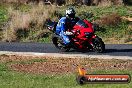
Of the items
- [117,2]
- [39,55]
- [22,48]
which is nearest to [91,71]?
[39,55]

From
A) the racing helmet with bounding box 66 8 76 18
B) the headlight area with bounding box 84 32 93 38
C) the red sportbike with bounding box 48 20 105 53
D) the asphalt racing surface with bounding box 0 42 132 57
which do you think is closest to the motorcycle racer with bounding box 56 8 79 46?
the racing helmet with bounding box 66 8 76 18

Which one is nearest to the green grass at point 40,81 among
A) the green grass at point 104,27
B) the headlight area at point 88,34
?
the headlight area at point 88,34

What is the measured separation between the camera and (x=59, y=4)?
37.8m

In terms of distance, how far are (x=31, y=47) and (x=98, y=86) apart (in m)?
9.35

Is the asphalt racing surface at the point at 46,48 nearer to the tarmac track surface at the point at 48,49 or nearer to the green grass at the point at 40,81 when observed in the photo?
the tarmac track surface at the point at 48,49

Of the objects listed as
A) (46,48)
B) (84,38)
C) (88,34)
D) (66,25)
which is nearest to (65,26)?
(66,25)

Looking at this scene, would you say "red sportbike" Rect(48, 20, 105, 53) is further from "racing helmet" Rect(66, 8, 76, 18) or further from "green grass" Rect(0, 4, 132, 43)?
"green grass" Rect(0, 4, 132, 43)

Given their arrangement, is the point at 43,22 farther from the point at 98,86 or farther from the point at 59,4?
the point at 98,86

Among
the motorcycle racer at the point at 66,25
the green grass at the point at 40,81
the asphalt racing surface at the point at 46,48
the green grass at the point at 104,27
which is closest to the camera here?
the green grass at the point at 40,81

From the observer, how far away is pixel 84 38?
1927 centimetres

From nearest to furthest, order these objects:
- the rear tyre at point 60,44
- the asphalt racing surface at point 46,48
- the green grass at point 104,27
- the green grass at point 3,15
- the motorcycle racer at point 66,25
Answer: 1. the asphalt racing surface at point 46,48
2. the motorcycle racer at point 66,25
3. the rear tyre at point 60,44
4. the green grass at point 104,27
5. the green grass at point 3,15

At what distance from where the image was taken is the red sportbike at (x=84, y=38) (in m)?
19.0

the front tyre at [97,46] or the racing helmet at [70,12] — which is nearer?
the front tyre at [97,46]

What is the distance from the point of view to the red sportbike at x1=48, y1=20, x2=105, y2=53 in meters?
19.0
